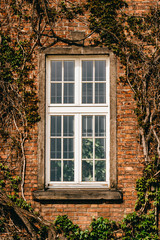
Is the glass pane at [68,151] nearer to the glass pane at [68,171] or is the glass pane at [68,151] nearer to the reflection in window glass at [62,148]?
the reflection in window glass at [62,148]

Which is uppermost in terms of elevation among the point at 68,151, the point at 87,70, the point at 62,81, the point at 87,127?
the point at 87,70

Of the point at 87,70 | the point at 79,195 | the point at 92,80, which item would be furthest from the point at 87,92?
the point at 79,195

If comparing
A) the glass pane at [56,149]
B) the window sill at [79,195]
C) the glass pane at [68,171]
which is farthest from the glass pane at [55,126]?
the window sill at [79,195]

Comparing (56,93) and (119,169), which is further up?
(56,93)

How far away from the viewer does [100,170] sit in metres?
5.60

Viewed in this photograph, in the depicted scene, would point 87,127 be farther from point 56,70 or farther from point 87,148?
point 56,70

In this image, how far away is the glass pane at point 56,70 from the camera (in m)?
5.70

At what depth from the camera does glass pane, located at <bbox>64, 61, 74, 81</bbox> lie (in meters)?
5.70

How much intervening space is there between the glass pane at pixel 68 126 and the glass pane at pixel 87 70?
2.59ft

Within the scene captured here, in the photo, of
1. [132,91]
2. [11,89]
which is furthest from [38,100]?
[132,91]

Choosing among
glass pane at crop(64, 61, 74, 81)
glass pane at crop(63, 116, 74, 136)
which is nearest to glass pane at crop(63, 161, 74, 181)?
glass pane at crop(63, 116, 74, 136)

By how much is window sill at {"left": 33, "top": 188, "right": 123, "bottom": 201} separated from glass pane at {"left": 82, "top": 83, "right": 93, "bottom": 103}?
1.63m

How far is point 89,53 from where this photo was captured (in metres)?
5.56

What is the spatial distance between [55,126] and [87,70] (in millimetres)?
1198
